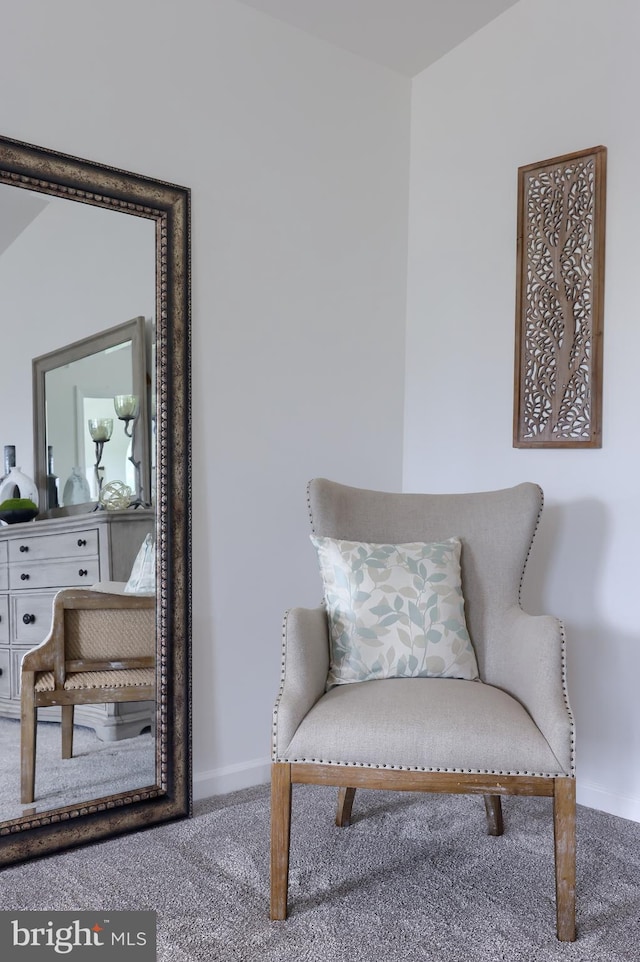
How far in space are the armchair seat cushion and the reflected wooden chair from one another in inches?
25.8

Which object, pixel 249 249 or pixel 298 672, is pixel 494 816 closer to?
pixel 298 672

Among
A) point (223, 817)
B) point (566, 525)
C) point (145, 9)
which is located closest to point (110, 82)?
point (145, 9)

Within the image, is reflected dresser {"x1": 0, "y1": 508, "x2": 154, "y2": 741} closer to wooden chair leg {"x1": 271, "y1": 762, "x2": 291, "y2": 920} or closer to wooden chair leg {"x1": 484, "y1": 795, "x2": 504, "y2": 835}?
wooden chair leg {"x1": 271, "y1": 762, "x2": 291, "y2": 920}

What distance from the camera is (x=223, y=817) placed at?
7.24ft

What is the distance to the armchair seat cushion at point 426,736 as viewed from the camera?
5.33ft

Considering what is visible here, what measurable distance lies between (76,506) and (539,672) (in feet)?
3.85

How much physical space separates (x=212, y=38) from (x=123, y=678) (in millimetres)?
1828

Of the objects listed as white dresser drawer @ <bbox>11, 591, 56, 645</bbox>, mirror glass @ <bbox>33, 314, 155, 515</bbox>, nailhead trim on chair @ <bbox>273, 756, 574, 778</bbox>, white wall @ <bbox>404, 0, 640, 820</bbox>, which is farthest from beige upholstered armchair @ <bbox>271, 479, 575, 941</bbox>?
white dresser drawer @ <bbox>11, 591, 56, 645</bbox>

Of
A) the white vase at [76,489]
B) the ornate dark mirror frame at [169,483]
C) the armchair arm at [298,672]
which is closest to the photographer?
the armchair arm at [298,672]

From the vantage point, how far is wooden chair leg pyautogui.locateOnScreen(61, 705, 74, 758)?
6.67ft

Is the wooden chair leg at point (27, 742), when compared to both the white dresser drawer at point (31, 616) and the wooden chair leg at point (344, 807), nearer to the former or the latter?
the white dresser drawer at point (31, 616)

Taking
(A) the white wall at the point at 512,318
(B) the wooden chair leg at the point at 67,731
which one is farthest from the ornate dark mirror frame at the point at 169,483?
(A) the white wall at the point at 512,318

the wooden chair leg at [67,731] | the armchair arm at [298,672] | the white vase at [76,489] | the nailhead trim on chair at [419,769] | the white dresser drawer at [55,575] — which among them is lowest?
the wooden chair leg at [67,731]

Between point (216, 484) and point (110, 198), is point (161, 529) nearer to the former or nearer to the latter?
point (216, 484)
